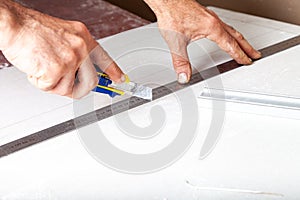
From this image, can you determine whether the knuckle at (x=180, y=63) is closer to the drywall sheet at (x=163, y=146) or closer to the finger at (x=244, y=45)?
the drywall sheet at (x=163, y=146)

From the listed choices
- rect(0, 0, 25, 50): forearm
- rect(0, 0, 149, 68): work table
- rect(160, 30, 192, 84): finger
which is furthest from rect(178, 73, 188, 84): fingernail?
rect(0, 0, 149, 68): work table

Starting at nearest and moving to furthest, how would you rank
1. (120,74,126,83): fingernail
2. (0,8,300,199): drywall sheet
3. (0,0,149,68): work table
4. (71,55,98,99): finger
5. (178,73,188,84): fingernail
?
(0,8,300,199): drywall sheet → (71,55,98,99): finger → (120,74,126,83): fingernail → (178,73,188,84): fingernail → (0,0,149,68): work table

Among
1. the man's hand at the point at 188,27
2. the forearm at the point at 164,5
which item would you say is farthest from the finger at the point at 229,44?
the forearm at the point at 164,5

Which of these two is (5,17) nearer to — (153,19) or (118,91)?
(118,91)

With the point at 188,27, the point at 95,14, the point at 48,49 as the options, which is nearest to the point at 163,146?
the point at 48,49

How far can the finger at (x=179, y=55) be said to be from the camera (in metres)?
1.38

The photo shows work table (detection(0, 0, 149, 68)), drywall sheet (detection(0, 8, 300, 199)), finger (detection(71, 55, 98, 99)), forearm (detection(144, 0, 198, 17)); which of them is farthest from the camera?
work table (detection(0, 0, 149, 68))

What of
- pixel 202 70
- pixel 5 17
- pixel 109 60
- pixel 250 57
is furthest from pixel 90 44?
pixel 250 57

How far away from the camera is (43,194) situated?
38.3 inches

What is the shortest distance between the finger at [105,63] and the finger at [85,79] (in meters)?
0.04

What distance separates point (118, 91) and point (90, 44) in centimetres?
19

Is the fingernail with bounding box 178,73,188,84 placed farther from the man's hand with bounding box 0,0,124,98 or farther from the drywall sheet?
the man's hand with bounding box 0,0,124,98

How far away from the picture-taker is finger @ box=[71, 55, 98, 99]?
109 centimetres

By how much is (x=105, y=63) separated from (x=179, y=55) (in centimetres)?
32
